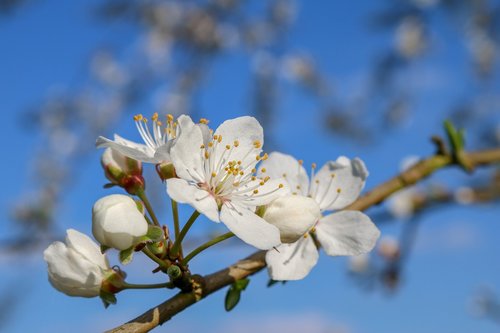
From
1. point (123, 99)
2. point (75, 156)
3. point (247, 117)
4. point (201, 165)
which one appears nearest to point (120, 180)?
point (201, 165)

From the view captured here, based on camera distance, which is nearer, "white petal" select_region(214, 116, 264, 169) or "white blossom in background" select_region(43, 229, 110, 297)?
"white blossom in background" select_region(43, 229, 110, 297)

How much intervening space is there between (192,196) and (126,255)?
0.16 metres

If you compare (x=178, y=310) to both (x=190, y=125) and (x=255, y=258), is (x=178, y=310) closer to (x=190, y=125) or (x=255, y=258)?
(x=255, y=258)

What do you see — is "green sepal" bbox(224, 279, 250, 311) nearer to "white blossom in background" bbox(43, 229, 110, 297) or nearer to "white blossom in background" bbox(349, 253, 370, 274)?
"white blossom in background" bbox(43, 229, 110, 297)

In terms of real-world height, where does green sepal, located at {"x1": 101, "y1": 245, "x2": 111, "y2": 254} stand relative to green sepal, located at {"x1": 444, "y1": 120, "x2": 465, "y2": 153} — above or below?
below

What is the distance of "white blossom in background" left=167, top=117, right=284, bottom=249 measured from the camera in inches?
42.8

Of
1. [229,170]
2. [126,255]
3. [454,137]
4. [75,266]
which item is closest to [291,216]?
[229,170]

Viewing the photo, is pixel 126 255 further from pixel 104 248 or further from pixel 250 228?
pixel 250 228

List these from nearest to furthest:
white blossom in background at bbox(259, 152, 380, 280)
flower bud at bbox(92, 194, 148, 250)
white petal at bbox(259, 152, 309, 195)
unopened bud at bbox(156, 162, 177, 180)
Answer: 1. flower bud at bbox(92, 194, 148, 250)
2. unopened bud at bbox(156, 162, 177, 180)
3. white blossom in background at bbox(259, 152, 380, 280)
4. white petal at bbox(259, 152, 309, 195)

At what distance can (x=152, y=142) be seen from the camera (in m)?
1.38

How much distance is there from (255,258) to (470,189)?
91.1 inches

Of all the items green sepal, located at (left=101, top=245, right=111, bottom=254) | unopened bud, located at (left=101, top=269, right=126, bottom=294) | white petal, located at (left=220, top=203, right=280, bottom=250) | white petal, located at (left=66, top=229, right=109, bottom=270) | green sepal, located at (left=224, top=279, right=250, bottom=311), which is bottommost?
green sepal, located at (left=224, top=279, right=250, bottom=311)

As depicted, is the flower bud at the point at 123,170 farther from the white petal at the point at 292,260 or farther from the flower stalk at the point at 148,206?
the white petal at the point at 292,260

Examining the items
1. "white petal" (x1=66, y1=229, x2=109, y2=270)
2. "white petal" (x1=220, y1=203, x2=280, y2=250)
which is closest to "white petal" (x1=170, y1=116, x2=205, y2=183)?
"white petal" (x1=220, y1=203, x2=280, y2=250)
